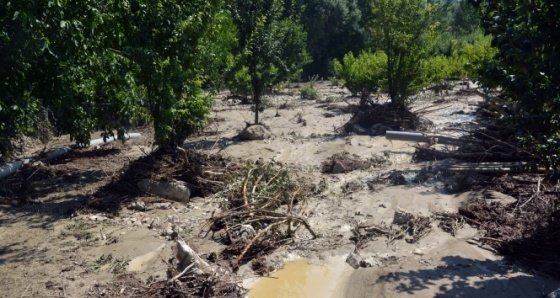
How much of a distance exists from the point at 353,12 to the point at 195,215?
32.2 meters

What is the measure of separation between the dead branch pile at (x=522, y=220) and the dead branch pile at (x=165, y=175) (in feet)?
13.8

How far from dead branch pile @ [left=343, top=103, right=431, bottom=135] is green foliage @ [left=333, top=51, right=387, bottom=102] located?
1.42m

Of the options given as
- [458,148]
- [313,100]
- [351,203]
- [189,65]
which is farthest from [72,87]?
[313,100]

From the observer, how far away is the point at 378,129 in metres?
15.4

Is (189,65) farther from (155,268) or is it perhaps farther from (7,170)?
(155,268)

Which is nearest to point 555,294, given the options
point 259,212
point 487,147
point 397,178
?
point 259,212

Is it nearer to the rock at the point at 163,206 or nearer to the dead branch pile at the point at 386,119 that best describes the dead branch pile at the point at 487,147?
the dead branch pile at the point at 386,119

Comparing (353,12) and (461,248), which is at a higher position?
(353,12)

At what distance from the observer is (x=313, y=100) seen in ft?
80.7

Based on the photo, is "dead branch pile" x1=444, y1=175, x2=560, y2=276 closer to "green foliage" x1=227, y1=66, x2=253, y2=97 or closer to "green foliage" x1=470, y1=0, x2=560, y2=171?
"green foliage" x1=470, y1=0, x2=560, y2=171

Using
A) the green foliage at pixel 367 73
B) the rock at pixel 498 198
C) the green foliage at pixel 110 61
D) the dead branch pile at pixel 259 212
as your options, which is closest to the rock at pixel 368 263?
the dead branch pile at pixel 259 212

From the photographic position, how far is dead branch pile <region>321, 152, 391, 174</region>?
1106 cm

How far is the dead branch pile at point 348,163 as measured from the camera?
36.3 ft

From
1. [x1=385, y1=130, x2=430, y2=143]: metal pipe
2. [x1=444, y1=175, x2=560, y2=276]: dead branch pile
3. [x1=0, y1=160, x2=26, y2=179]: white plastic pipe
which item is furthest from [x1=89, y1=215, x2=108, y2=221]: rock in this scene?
[x1=385, y1=130, x2=430, y2=143]: metal pipe
